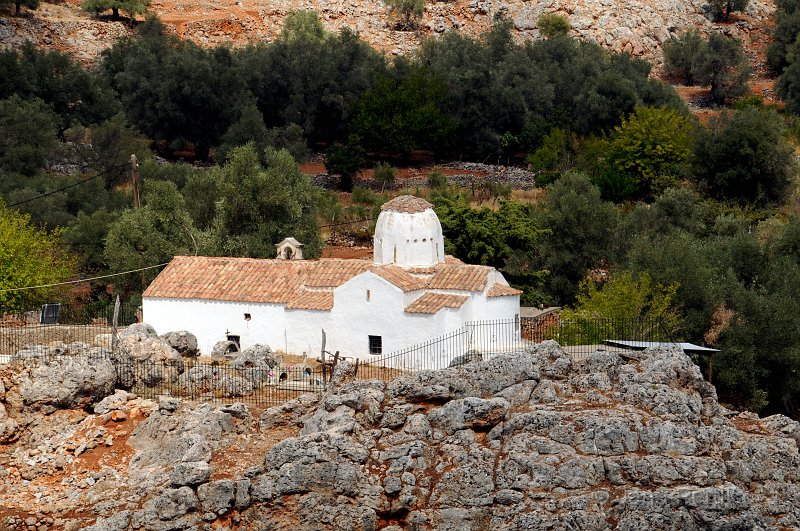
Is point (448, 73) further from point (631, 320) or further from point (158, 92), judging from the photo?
point (631, 320)

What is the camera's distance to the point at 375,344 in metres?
40.6

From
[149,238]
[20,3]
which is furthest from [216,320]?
[20,3]

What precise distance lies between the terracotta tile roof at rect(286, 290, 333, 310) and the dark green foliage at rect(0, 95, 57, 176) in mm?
31639

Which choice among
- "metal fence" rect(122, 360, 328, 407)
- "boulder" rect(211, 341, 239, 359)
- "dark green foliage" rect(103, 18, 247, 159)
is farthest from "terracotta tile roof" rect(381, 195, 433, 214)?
"dark green foliage" rect(103, 18, 247, 159)

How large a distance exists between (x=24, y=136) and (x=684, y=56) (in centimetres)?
4373

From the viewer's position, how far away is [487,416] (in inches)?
1218

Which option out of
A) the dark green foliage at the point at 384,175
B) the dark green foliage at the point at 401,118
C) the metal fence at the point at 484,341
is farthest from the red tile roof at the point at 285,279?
the dark green foliage at the point at 401,118

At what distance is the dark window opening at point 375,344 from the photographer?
1594 inches

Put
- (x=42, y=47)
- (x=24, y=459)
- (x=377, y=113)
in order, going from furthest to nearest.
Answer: (x=42, y=47) < (x=377, y=113) < (x=24, y=459)

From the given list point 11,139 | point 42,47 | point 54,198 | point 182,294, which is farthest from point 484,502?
point 42,47

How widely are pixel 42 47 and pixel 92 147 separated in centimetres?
2034

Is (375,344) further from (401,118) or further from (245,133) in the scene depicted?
(401,118)

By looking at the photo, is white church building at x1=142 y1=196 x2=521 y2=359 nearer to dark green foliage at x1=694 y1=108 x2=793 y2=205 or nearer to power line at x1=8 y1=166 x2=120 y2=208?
power line at x1=8 y1=166 x2=120 y2=208

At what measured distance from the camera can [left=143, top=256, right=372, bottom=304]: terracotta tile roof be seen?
42406mm
